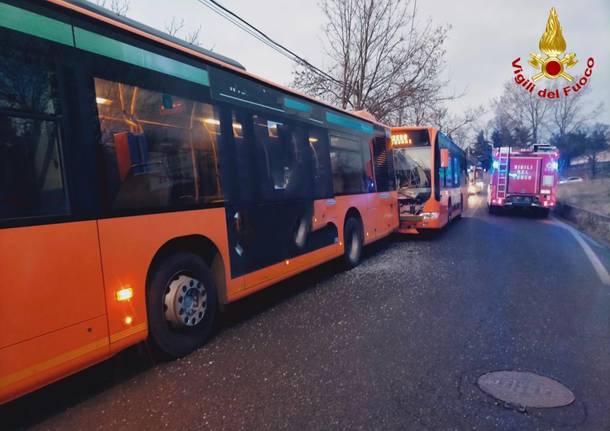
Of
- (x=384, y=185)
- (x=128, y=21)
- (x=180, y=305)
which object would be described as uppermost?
(x=128, y=21)

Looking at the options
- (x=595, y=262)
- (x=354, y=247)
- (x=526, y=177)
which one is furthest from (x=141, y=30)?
(x=526, y=177)

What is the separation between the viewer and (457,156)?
615 inches

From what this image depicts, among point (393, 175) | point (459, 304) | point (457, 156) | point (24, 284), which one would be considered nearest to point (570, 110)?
point (457, 156)

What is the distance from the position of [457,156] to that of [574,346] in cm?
1268

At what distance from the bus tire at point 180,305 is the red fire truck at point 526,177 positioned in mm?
17838

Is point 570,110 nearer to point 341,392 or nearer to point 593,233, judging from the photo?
point 593,233

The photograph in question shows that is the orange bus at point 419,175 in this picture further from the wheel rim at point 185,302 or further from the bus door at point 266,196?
the wheel rim at point 185,302

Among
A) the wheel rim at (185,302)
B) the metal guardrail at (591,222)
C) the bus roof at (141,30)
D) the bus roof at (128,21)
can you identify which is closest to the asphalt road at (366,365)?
the wheel rim at (185,302)

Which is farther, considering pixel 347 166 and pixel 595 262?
pixel 595 262

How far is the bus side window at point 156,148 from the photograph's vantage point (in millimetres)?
3328

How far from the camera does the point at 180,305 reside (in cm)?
389

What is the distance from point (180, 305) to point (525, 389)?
311 centimetres

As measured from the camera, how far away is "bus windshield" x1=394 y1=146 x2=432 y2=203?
11266 millimetres

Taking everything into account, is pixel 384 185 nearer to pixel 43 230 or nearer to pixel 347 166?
pixel 347 166
